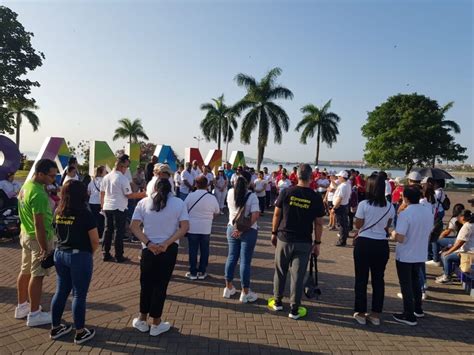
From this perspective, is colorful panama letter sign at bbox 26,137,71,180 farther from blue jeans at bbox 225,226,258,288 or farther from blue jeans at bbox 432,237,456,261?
blue jeans at bbox 432,237,456,261

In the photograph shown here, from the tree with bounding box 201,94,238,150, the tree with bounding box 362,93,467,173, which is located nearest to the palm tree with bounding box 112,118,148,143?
the tree with bounding box 201,94,238,150

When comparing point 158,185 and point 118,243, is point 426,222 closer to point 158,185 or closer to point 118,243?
point 158,185

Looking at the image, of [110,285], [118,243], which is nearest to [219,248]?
[118,243]

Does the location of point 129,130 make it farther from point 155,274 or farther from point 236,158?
point 155,274

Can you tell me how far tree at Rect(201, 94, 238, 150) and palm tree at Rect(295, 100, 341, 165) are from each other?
7488 millimetres

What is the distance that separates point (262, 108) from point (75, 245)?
28.5 m

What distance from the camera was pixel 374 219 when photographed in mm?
4570

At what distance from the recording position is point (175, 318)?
180 inches

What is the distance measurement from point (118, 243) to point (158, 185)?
3446mm

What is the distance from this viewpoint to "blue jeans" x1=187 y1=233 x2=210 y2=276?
593 centimetres

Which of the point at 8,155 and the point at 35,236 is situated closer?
the point at 35,236

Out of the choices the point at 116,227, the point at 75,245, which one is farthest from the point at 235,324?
the point at 116,227

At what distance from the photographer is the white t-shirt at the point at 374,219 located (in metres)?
4.56

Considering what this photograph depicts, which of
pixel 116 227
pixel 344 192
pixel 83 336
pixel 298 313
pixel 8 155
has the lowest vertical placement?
pixel 83 336
